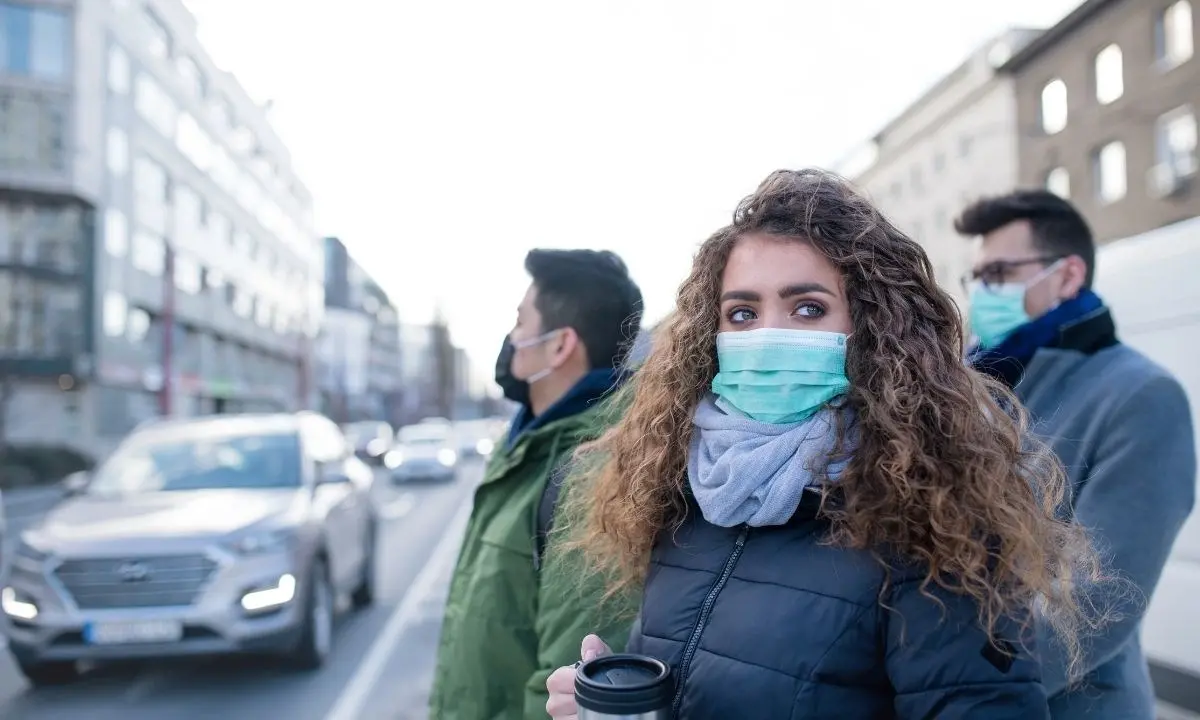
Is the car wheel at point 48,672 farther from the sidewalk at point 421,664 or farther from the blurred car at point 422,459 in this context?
the blurred car at point 422,459

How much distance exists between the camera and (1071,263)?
2736 millimetres

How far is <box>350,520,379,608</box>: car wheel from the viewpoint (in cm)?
786

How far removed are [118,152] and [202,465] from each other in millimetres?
34098

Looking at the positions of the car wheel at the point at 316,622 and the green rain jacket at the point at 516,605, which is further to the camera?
the car wheel at the point at 316,622

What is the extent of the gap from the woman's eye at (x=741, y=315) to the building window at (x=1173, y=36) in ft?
60.4

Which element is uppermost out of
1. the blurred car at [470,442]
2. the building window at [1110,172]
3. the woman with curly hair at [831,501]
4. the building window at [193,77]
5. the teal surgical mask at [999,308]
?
the building window at [193,77]

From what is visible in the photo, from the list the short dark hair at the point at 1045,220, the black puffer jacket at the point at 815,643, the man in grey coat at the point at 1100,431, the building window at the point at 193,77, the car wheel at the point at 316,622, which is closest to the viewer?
the black puffer jacket at the point at 815,643

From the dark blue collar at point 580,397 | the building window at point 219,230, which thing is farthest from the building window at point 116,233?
the dark blue collar at point 580,397

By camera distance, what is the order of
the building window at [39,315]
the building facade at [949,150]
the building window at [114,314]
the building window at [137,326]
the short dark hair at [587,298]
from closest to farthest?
the short dark hair at [587,298] → the building facade at [949,150] → the building window at [39,315] → the building window at [114,314] → the building window at [137,326]

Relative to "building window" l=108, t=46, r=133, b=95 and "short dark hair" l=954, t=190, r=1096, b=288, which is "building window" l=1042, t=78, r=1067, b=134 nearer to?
"short dark hair" l=954, t=190, r=1096, b=288

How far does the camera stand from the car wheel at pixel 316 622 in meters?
5.72

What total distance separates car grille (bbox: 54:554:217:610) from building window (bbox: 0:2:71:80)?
113 feet

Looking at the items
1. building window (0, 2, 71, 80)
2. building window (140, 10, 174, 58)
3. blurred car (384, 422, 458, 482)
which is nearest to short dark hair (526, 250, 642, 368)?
blurred car (384, 422, 458, 482)

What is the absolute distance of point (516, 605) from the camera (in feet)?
7.34
